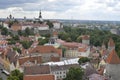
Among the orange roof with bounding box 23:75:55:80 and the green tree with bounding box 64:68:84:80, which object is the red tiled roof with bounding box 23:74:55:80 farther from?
the green tree with bounding box 64:68:84:80

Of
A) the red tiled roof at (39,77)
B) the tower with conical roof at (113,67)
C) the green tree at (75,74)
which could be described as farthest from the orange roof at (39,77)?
the tower with conical roof at (113,67)

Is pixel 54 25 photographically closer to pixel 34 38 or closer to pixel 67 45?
pixel 34 38

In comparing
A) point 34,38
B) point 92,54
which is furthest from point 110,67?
point 34,38

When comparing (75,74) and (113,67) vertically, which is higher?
(113,67)

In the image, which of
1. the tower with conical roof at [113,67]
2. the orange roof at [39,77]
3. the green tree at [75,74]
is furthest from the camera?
the tower with conical roof at [113,67]

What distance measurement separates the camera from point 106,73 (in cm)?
3634

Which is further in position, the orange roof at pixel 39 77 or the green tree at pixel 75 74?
the green tree at pixel 75 74

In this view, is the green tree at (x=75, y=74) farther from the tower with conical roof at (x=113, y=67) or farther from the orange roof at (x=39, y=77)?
the orange roof at (x=39, y=77)

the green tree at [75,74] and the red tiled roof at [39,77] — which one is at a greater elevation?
the red tiled roof at [39,77]

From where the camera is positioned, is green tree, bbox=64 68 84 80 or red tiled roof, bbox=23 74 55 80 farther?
green tree, bbox=64 68 84 80

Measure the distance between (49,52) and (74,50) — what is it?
1299cm

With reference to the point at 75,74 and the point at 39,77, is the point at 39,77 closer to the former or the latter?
the point at 39,77

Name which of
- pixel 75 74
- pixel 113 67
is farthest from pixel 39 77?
pixel 113 67

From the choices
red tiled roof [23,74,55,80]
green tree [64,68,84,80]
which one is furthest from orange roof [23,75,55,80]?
green tree [64,68,84,80]
